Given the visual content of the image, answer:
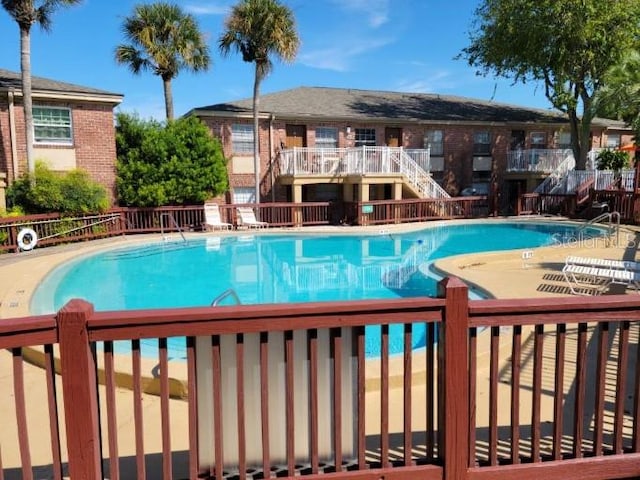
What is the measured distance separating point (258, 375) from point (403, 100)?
2768 cm

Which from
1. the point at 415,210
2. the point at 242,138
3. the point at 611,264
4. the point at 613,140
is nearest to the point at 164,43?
the point at 242,138

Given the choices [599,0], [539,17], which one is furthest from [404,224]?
[599,0]

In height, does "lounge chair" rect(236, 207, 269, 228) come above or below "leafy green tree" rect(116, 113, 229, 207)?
below

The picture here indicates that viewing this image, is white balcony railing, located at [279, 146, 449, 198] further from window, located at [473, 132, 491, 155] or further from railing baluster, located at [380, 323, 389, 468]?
railing baluster, located at [380, 323, 389, 468]

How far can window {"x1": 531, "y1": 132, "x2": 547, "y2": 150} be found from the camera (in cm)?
2842

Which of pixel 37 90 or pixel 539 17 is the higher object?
pixel 539 17

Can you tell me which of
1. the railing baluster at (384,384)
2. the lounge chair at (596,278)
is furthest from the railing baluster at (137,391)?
the lounge chair at (596,278)

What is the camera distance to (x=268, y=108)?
909 inches

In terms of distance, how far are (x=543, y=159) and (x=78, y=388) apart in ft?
91.1

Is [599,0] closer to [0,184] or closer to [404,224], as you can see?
[404,224]

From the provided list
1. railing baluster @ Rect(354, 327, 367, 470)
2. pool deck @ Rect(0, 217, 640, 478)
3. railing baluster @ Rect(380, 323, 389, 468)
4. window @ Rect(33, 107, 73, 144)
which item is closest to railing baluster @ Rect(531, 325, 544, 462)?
railing baluster @ Rect(380, 323, 389, 468)

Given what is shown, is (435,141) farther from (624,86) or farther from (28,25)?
(28,25)

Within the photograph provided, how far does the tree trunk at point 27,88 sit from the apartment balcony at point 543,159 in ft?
74.5

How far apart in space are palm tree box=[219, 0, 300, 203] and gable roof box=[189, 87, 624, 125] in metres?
2.41
